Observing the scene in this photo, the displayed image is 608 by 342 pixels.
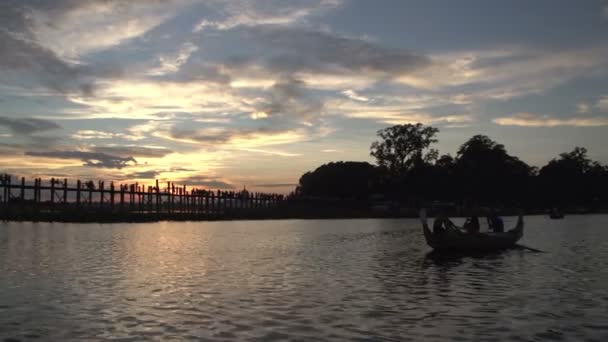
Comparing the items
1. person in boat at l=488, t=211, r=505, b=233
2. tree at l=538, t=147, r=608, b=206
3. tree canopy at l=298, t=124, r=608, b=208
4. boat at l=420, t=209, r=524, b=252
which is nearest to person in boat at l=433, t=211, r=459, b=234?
boat at l=420, t=209, r=524, b=252

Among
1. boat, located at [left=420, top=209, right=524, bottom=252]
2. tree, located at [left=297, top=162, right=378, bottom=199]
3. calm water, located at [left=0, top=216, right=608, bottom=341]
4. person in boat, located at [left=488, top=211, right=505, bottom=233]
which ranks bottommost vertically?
calm water, located at [left=0, top=216, right=608, bottom=341]

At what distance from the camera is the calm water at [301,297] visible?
40.4 feet

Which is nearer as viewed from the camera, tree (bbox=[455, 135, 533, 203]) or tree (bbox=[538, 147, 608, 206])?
tree (bbox=[455, 135, 533, 203])

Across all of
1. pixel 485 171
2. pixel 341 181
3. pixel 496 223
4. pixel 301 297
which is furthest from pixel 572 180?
pixel 301 297

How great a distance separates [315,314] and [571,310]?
6.60 m

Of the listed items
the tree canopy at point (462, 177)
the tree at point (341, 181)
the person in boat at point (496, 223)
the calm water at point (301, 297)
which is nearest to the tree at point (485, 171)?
the tree canopy at point (462, 177)

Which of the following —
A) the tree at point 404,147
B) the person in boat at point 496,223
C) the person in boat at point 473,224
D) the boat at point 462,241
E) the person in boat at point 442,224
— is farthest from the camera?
the tree at point 404,147

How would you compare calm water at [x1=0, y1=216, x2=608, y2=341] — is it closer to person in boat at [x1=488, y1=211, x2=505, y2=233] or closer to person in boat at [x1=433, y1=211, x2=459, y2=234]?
person in boat at [x1=433, y1=211, x2=459, y2=234]

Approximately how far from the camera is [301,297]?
16.5m

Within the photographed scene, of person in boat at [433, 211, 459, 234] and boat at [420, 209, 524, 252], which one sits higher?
person in boat at [433, 211, 459, 234]

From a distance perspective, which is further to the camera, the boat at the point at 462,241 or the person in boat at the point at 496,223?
the person in boat at the point at 496,223

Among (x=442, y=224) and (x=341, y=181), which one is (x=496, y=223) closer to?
(x=442, y=224)

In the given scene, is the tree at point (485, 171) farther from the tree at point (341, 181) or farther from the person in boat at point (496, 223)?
the person in boat at point (496, 223)

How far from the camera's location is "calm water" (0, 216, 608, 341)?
12.3 metres
